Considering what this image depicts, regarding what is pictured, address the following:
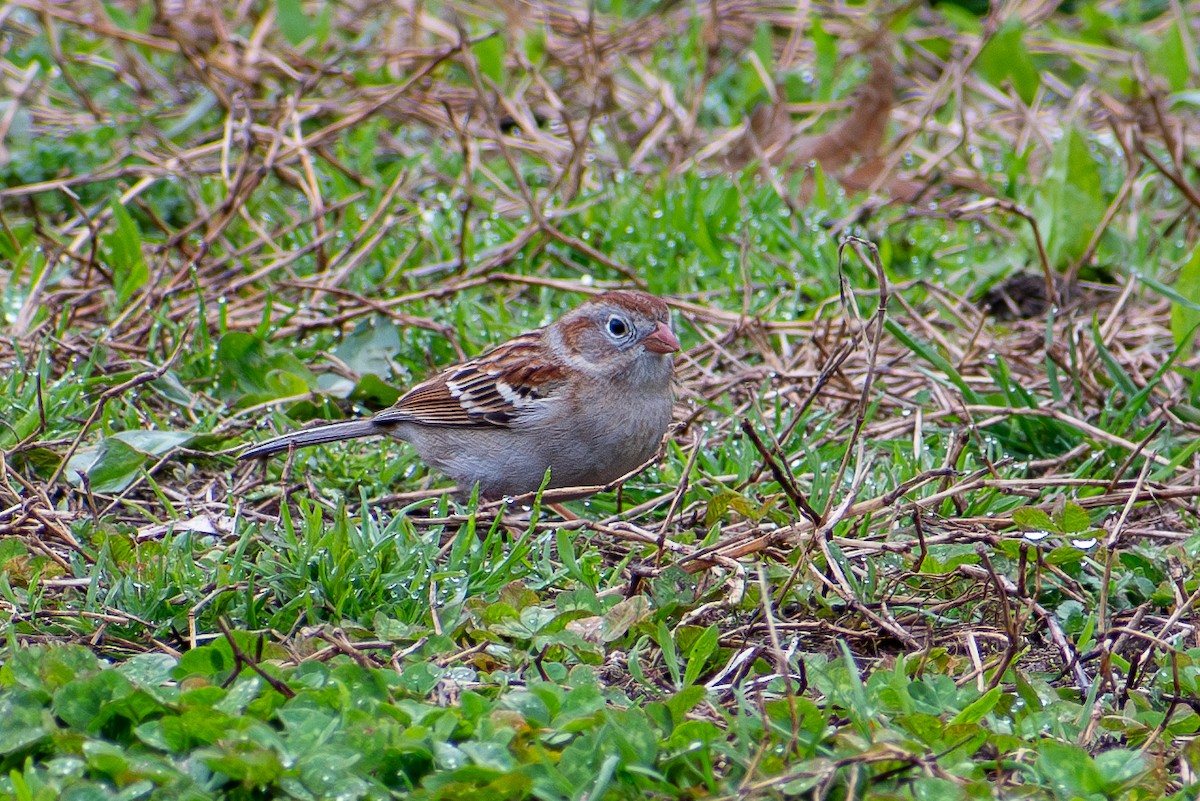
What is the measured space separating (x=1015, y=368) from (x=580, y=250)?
192 cm

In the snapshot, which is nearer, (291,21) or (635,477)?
(635,477)

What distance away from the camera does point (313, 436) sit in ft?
15.0

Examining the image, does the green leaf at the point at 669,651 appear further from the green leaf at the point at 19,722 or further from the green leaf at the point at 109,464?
the green leaf at the point at 109,464

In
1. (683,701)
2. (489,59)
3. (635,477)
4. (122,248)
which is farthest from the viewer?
(489,59)

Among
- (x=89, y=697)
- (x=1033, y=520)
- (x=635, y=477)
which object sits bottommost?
(x=635, y=477)

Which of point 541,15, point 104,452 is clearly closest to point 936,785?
point 104,452

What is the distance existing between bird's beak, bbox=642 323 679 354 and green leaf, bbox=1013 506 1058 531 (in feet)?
4.10

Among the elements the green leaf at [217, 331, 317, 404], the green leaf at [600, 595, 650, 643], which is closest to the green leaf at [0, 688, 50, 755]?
the green leaf at [600, 595, 650, 643]

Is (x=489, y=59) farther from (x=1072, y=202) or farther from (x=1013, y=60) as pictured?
(x=1072, y=202)

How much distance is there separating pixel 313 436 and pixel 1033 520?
7.57 feet

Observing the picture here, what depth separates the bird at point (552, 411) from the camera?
4.50 m

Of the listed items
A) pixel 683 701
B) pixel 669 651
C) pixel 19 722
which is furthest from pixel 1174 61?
pixel 19 722

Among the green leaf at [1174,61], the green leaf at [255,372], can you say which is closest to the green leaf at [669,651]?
the green leaf at [255,372]

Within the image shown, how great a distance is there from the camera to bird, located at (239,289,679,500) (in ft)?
14.8
